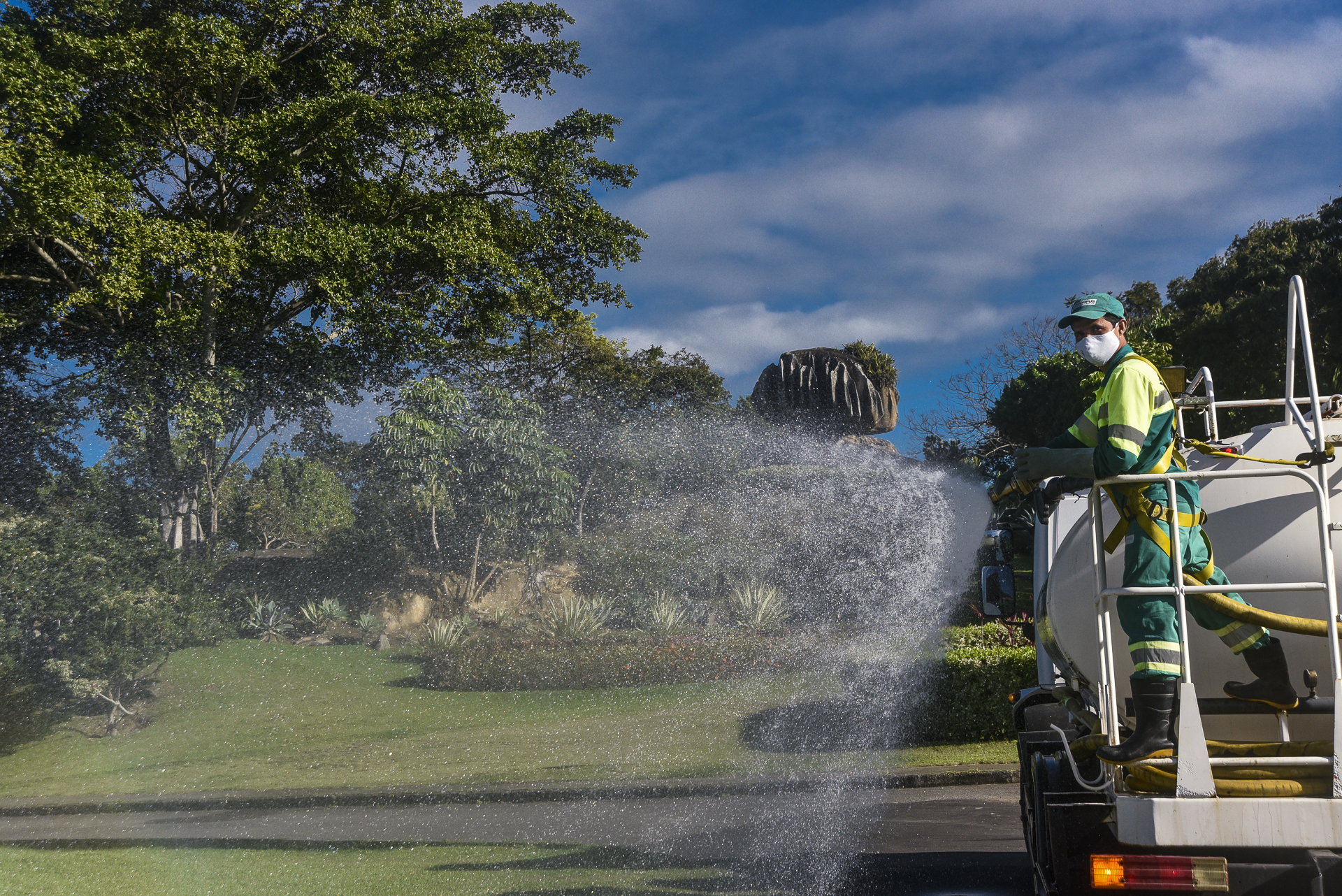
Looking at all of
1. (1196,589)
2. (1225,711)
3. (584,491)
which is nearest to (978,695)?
(1225,711)

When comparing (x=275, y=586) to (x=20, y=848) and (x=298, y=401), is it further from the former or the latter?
(x=20, y=848)

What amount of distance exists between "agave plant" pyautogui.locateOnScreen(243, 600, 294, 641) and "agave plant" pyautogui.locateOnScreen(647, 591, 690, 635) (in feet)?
19.3

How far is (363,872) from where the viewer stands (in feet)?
18.5

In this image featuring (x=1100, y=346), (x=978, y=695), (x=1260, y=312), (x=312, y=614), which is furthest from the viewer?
(x=1260, y=312)

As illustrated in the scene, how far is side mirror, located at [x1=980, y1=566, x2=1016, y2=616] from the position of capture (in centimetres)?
498

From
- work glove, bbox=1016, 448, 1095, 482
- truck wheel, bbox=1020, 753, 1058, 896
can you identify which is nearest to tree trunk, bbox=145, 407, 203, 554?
truck wheel, bbox=1020, 753, 1058, 896

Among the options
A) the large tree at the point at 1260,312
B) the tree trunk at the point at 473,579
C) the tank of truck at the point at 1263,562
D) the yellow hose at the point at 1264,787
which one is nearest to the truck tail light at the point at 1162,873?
the yellow hose at the point at 1264,787

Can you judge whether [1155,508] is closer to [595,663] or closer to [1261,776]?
[1261,776]

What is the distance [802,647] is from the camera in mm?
13891

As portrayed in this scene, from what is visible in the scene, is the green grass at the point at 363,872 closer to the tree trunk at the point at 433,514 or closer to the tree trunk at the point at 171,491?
the tree trunk at the point at 171,491

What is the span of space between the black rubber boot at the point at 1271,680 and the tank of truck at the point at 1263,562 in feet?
0.16

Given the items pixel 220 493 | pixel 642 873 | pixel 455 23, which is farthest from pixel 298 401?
pixel 642 873

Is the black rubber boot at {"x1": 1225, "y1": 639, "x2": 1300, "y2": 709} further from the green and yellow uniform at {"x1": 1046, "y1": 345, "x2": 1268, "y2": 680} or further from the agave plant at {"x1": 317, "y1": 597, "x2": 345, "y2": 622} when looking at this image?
the agave plant at {"x1": 317, "y1": 597, "x2": 345, "y2": 622}

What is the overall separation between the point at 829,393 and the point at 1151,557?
31.5m
